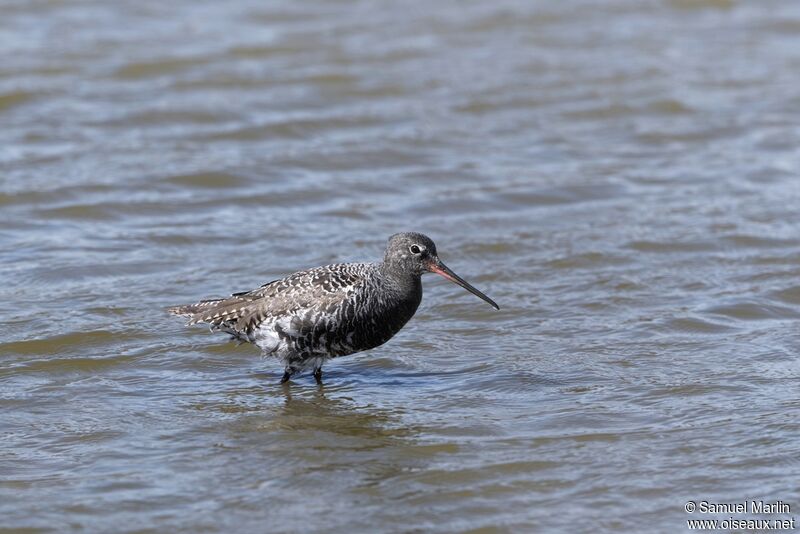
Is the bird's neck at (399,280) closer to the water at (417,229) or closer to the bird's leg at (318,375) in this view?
the water at (417,229)

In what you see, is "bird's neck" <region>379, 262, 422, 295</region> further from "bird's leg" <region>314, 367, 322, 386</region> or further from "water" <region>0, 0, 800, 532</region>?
"bird's leg" <region>314, 367, 322, 386</region>

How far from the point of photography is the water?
7562 millimetres

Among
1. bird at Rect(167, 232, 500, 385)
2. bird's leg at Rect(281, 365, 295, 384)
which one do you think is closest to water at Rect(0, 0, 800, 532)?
bird's leg at Rect(281, 365, 295, 384)

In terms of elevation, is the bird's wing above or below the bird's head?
below

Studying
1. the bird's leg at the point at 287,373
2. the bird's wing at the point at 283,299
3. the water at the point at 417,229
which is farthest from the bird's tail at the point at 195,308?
the bird's leg at the point at 287,373

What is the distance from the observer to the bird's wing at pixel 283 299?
8.99m

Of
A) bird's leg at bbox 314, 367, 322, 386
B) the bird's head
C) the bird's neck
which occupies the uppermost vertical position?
the bird's head

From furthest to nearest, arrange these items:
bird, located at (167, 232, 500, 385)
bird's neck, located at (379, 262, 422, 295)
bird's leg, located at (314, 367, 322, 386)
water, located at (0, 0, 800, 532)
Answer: bird's leg, located at (314, 367, 322, 386) < bird's neck, located at (379, 262, 422, 295) < bird, located at (167, 232, 500, 385) < water, located at (0, 0, 800, 532)

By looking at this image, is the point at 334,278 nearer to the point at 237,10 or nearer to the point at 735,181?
the point at 735,181

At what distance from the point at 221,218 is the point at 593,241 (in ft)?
11.6

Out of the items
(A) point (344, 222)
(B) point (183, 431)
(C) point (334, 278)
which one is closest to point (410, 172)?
(A) point (344, 222)

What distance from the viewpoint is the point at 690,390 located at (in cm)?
880

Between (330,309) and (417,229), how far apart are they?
3832 millimetres

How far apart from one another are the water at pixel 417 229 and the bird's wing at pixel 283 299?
17.3 inches
